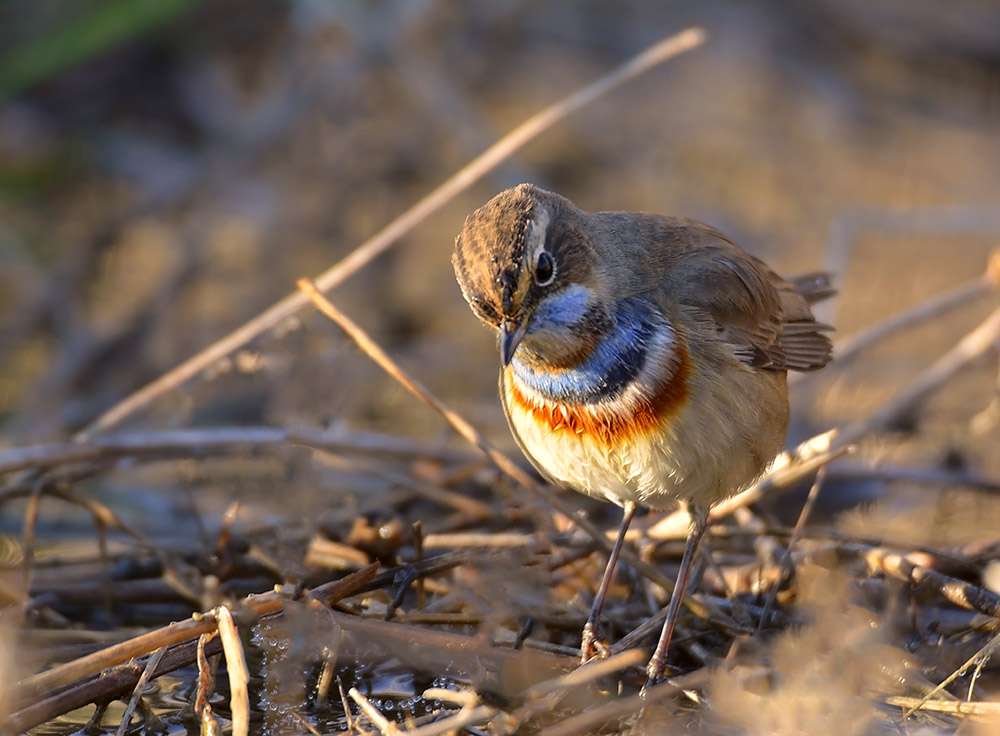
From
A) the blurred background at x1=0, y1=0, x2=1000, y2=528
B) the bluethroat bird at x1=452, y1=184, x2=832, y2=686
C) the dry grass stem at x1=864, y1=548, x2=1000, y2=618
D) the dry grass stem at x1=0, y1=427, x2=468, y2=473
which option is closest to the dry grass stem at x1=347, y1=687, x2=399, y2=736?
the bluethroat bird at x1=452, y1=184, x2=832, y2=686

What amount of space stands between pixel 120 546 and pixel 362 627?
1829 mm

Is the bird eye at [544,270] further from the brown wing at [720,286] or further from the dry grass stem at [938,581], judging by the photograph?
the dry grass stem at [938,581]

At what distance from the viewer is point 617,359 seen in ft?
13.1

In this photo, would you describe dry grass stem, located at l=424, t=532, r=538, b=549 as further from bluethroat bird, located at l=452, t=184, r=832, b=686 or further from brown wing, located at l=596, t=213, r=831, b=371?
brown wing, located at l=596, t=213, r=831, b=371

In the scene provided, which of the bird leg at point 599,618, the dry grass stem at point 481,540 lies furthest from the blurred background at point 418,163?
the bird leg at point 599,618

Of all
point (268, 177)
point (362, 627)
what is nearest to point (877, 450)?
point (362, 627)

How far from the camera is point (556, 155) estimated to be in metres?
9.82

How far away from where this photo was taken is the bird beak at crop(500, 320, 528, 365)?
3.72 meters

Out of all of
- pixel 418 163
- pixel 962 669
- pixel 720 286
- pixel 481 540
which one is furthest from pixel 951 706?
pixel 418 163

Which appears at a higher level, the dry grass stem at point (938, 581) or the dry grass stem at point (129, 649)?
the dry grass stem at point (129, 649)

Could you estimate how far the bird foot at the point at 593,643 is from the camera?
404 cm

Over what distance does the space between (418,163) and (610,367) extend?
547 cm

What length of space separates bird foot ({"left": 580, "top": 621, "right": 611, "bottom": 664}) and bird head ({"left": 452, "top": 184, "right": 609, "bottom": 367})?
3.05ft

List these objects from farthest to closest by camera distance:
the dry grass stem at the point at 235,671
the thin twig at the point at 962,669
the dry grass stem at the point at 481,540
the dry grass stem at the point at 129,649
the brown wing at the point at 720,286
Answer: the dry grass stem at the point at 481,540, the brown wing at the point at 720,286, the thin twig at the point at 962,669, the dry grass stem at the point at 129,649, the dry grass stem at the point at 235,671
